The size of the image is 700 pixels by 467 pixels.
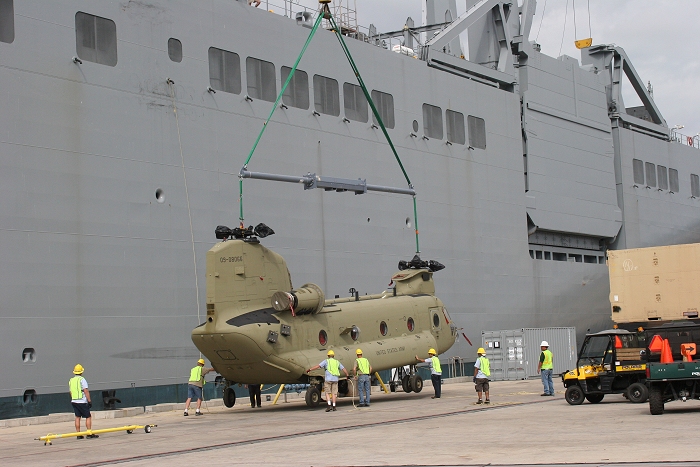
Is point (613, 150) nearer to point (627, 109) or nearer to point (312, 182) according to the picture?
point (627, 109)

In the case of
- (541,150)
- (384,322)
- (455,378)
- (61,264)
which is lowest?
(455,378)

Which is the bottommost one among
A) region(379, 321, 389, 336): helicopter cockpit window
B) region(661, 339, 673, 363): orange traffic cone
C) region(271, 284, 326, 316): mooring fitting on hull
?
region(661, 339, 673, 363): orange traffic cone

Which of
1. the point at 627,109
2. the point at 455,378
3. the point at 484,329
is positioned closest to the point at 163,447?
the point at 455,378

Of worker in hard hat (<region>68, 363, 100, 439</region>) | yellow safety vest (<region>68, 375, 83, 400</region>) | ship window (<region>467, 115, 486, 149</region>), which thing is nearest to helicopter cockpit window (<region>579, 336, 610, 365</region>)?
worker in hard hat (<region>68, 363, 100, 439</region>)

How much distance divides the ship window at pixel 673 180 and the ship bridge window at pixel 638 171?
3.39 m

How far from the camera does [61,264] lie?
2162cm

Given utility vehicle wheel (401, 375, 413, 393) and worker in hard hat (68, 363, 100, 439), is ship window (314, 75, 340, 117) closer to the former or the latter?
utility vehicle wheel (401, 375, 413, 393)

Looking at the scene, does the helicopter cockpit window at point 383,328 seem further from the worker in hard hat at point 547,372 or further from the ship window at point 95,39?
the ship window at point 95,39

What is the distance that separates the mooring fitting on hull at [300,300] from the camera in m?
22.2

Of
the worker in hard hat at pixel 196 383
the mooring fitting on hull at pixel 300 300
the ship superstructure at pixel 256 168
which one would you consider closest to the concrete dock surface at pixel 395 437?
the worker in hard hat at pixel 196 383

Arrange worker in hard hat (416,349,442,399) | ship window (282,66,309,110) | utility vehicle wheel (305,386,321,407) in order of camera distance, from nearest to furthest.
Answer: utility vehicle wheel (305,386,321,407)
worker in hard hat (416,349,442,399)
ship window (282,66,309,110)

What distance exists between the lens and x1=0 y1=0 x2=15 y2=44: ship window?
21.2 metres

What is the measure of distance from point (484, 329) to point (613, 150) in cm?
1467

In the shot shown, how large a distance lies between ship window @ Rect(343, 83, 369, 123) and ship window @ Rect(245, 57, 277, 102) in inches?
133
